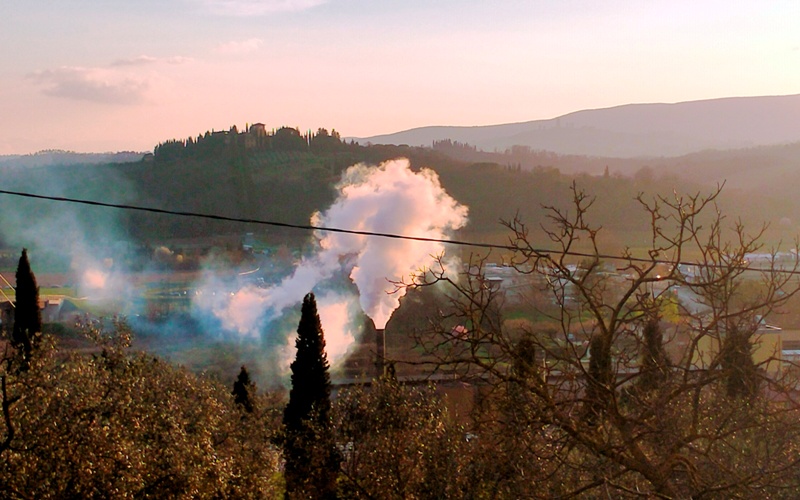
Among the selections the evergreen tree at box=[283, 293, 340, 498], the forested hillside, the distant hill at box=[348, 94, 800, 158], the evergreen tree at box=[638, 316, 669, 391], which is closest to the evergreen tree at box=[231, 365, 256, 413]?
the evergreen tree at box=[283, 293, 340, 498]

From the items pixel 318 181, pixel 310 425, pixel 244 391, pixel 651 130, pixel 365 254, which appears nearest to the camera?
pixel 310 425

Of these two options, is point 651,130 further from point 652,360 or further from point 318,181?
point 652,360

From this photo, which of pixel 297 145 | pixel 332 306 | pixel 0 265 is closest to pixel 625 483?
pixel 332 306

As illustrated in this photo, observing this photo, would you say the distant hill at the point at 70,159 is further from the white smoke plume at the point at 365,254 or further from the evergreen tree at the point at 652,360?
the evergreen tree at the point at 652,360

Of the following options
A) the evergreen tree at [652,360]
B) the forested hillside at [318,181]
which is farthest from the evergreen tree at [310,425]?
the forested hillside at [318,181]

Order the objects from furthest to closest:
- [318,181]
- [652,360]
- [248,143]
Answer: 1. [248,143]
2. [318,181]
3. [652,360]

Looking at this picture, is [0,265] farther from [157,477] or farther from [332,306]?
[157,477]

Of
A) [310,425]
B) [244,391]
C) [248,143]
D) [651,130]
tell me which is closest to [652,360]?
[310,425]
